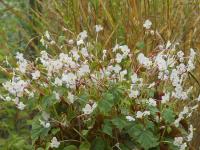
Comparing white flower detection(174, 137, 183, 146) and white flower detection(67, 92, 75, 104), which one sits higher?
white flower detection(67, 92, 75, 104)

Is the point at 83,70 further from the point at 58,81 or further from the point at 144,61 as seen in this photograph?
the point at 144,61

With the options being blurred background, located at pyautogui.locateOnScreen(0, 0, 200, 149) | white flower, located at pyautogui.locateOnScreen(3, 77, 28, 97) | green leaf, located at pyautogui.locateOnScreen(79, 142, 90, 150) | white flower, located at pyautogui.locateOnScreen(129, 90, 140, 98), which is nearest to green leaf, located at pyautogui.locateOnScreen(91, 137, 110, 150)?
green leaf, located at pyautogui.locateOnScreen(79, 142, 90, 150)

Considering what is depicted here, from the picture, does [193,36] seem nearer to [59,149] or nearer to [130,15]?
[130,15]

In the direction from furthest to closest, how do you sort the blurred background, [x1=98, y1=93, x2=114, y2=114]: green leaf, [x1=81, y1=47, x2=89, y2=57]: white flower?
the blurred background, [x1=81, y1=47, x2=89, y2=57]: white flower, [x1=98, y1=93, x2=114, y2=114]: green leaf

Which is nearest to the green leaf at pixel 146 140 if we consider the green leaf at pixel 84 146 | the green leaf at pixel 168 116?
the green leaf at pixel 168 116

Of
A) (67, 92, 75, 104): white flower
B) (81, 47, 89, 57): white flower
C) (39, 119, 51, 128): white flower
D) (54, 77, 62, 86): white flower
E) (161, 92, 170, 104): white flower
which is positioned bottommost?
(39, 119, 51, 128): white flower

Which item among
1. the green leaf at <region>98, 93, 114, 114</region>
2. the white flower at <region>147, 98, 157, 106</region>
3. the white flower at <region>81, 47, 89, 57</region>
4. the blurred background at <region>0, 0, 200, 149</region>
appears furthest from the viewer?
the blurred background at <region>0, 0, 200, 149</region>

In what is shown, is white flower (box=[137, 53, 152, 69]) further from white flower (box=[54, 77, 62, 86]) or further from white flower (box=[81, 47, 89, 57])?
white flower (box=[54, 77, 62, 86])

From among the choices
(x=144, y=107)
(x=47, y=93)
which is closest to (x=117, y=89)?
(x=144, y=107)
